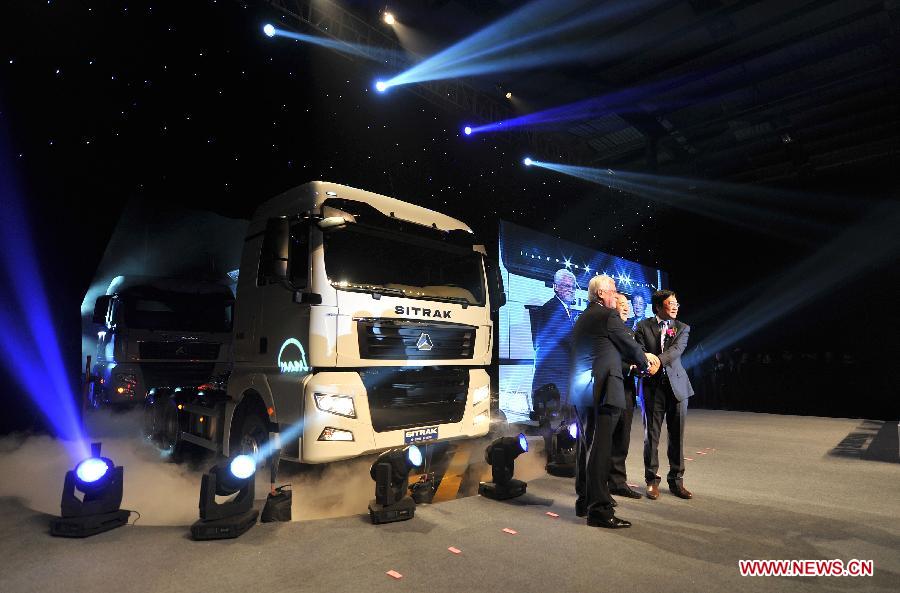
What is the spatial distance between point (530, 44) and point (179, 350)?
7.44 metres

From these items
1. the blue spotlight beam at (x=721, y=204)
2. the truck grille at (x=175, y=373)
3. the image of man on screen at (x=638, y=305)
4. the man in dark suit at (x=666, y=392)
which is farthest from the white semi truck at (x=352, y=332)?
the image of man on screen at (x=638, y=305)

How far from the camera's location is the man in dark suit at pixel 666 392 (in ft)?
14.0

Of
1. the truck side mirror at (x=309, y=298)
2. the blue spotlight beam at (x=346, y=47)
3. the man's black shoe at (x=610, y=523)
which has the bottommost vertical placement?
the man's black shoe at (x=610, y=523)

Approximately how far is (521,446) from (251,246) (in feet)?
10.2

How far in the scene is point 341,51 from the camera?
6770mm

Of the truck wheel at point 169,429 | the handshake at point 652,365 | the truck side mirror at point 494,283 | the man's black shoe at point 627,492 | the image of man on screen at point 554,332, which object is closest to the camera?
the handshake at point 652,365

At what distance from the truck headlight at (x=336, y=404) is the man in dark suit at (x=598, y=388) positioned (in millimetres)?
1684

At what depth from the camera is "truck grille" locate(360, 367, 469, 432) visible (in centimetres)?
385

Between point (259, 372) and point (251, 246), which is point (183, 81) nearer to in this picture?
point (251, 246)

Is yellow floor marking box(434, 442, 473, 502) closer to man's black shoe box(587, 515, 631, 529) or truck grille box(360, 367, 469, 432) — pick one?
truck grille box(360, 367, 469, 432)

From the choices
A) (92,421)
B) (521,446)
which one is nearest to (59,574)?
(521,446)

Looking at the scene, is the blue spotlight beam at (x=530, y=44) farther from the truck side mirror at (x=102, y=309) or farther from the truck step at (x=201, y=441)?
the truck step at (x=201, y=441)

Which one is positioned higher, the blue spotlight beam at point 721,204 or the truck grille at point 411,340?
the blue spotlight beam at point 721,204

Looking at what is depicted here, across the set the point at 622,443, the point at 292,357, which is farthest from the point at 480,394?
the point at 292,357
